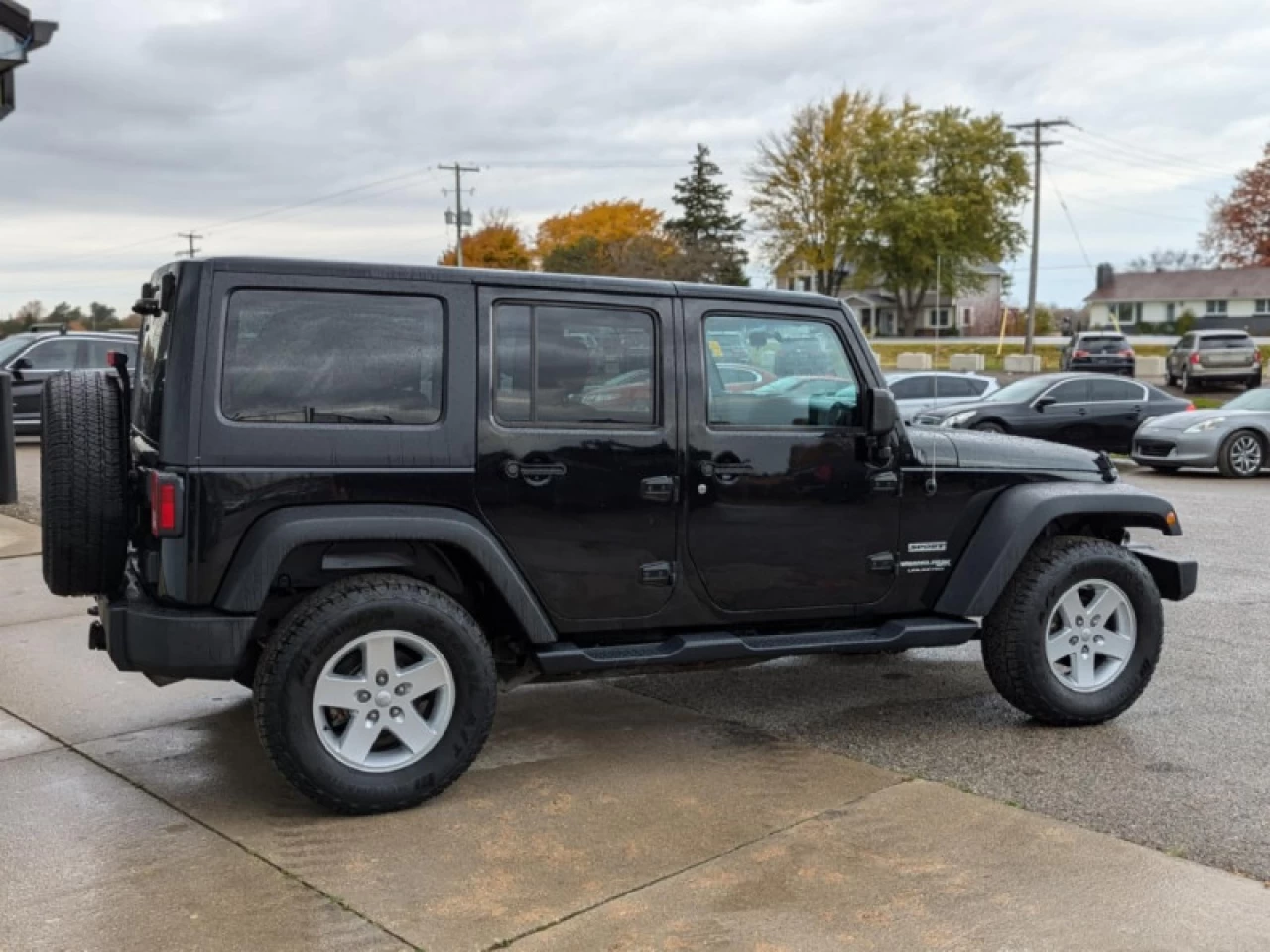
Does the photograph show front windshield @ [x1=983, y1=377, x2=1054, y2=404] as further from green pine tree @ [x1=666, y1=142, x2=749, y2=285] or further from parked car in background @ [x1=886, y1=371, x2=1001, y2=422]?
green pine tree @ [x1=666, y1=142, x2=749, y2=285]

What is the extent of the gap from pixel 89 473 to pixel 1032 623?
12.4 ft

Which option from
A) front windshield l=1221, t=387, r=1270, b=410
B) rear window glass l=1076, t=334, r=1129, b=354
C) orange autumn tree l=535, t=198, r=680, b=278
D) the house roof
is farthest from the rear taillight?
the house roof

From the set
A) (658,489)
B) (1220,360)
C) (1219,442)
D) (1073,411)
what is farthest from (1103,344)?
(658,489)

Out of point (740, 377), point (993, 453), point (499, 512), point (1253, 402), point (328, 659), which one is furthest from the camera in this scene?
point (1253, 402)

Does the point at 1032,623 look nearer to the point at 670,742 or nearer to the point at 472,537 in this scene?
the point at 670,742

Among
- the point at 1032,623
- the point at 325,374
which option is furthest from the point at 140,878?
the point at 1032,623

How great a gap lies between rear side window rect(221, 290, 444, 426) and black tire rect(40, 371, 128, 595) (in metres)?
0.62

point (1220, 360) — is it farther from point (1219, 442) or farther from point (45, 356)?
point (45, 356)

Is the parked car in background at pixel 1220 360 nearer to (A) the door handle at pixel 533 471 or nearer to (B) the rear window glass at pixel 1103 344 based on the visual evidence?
(B) the rear window glass at pixel 1103 344

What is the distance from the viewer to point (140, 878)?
390 centimetres

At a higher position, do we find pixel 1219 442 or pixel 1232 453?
pixel 1219 442

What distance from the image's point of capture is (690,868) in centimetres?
401

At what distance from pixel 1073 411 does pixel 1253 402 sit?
2442mm

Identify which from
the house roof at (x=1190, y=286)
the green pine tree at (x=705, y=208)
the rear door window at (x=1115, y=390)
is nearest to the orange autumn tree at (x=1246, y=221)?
the house roof at (x=1190, y=286)
